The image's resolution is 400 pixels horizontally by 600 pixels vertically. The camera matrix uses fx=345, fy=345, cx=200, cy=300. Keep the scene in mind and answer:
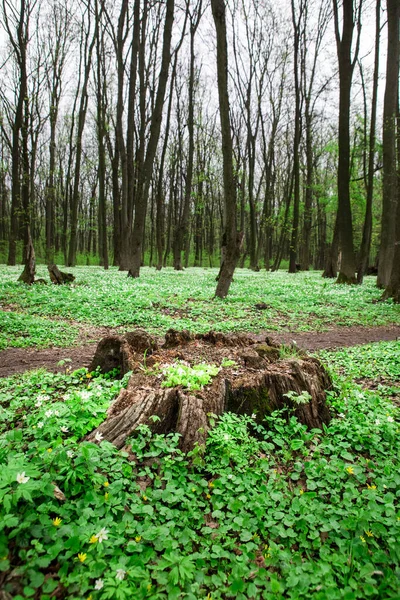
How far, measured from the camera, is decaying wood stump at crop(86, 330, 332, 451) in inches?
109

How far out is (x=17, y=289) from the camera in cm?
1057

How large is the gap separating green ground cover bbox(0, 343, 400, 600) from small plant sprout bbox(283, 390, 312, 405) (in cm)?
18

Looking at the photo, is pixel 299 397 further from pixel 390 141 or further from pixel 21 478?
pixel 390 141

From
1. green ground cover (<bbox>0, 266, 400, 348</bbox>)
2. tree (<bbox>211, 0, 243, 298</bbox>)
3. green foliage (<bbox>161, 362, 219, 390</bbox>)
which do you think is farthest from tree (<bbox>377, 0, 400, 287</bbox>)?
green foliage (<bbox>161, 362, 219, 390</bbox>)

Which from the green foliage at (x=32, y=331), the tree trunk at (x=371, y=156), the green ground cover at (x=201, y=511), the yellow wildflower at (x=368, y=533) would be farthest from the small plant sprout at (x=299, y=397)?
the tree trunk at (x=371, y=156)

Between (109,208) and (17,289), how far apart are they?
1376 inches

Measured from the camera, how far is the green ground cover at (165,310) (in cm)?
719

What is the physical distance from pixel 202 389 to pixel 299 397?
89 cm

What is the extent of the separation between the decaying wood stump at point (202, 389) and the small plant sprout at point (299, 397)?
0.05 meters

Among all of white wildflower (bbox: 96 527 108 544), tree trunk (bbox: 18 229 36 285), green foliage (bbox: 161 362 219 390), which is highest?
tree trunk (bbox: 18 229 36 285)

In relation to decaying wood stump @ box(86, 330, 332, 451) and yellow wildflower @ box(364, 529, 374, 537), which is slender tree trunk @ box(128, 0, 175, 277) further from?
yellow wildflower @ box(364, 529, 374, 537)

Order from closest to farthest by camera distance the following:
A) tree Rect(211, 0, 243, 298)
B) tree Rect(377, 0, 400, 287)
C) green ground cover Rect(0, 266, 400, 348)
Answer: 1. green ground cover Rect(0, 266, 400, 348)
2. tree Rect(211, 0, 243, 298)
3. tree Rect(377, 0, 400, 287)

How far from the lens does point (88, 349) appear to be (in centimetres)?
602

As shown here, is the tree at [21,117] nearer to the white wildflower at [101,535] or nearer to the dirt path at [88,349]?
the dirt path at [88,349]
